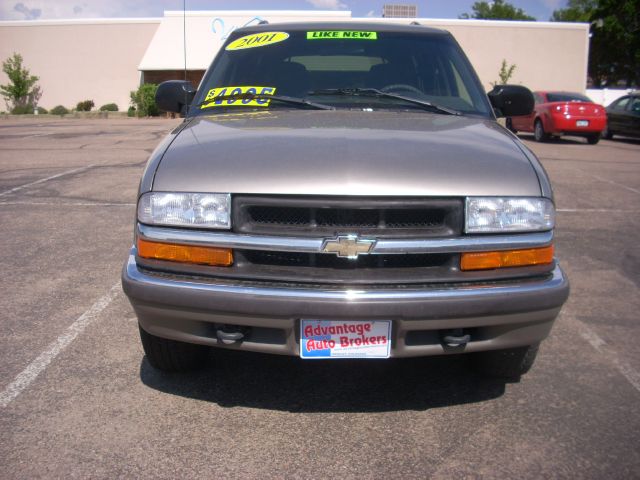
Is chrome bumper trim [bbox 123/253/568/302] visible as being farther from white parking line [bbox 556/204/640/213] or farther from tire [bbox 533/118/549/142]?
tire [bbox 533/118/549/142]

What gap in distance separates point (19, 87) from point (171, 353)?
37.3 m

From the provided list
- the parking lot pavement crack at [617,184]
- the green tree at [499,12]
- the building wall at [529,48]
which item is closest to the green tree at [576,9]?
the green tree at [499,12]

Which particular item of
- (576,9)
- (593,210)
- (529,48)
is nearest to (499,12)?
(576,9)

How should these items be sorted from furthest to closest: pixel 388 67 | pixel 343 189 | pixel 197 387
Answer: pixel 388 67
pixel 197 387
pixel 343 189

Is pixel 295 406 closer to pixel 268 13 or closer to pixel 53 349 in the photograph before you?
pixel 53 349

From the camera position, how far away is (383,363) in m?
3.64

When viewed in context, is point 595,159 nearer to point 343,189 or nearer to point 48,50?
point 343,189

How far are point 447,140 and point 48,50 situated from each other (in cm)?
3861

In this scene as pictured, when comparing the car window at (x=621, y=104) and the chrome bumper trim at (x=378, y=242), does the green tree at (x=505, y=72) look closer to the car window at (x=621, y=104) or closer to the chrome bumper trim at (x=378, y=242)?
the car window at (x=621, y=104)

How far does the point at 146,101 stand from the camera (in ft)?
107

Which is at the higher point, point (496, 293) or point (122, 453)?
point (496, 293)

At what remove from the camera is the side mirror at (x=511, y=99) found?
4.44m

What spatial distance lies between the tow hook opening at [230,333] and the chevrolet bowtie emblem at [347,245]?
504 millimetres

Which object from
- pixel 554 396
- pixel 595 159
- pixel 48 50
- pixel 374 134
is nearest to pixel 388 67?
pixel 374 134
